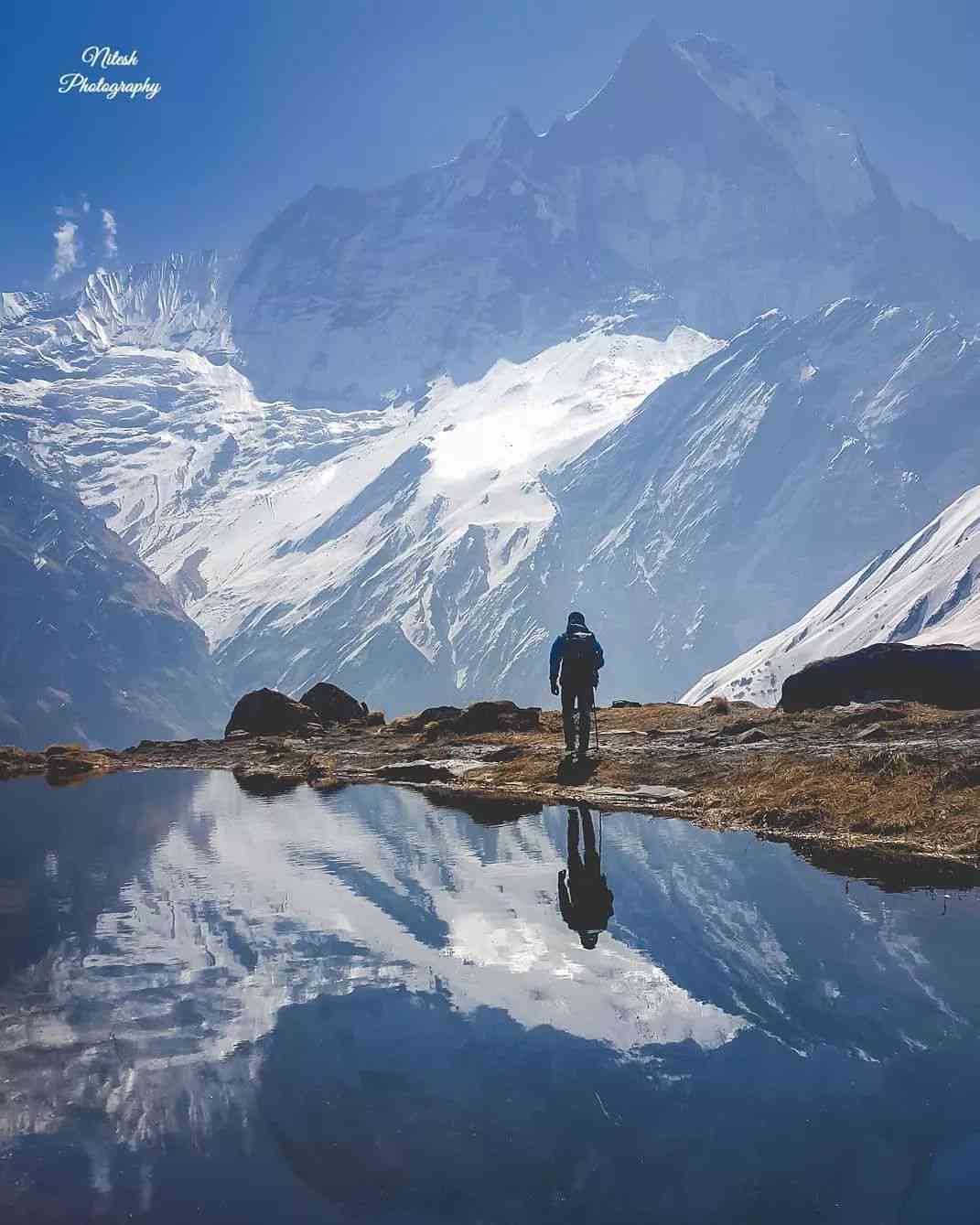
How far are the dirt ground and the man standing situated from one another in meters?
0.72

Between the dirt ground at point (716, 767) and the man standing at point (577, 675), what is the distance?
0.72 metres

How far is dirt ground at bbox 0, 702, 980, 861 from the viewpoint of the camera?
15.8 meters

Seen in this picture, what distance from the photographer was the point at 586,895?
13.0m

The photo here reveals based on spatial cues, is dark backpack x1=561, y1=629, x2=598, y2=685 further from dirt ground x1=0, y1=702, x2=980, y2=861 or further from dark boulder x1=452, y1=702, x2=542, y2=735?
dark boulder x1=452, y1=702, x2=542, y2=735

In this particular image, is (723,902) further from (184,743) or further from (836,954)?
(184,743)

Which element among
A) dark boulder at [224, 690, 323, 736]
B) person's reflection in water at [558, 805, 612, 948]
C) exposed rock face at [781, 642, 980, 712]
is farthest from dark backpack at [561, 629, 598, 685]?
dark boulder at [224, 690, 323, 736]

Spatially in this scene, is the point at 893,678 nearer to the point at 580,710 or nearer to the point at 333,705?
the point at 580,710

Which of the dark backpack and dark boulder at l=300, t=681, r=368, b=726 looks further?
dark boulder at l=300, t=681, r=368, b=726

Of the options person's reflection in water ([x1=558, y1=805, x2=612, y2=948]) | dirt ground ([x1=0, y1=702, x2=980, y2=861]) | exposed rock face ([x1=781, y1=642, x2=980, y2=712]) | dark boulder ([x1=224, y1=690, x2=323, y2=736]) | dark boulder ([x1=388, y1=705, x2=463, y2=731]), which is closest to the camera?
person's reflection in water ([x1=558, y1=805, x2=612, y2=948])

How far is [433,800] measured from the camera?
21734 millimetres

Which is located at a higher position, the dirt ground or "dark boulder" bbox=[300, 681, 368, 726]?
"dark boulder" bbox=[300, 681, 368, 726]

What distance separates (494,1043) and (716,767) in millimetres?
13407

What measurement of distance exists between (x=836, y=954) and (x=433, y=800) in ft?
40.1

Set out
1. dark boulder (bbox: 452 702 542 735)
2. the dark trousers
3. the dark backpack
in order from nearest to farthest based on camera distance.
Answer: the dark backpack → the dark trousers → dark boulder (bbox: 452 702 542 735)
